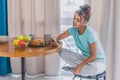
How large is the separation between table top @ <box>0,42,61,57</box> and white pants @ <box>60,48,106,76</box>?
174 mm

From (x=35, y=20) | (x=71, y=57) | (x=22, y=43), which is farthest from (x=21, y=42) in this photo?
(x=35, y=20)

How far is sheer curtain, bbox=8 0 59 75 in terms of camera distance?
347cm

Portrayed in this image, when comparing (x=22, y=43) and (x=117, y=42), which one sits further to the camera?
(x=117, y=42)

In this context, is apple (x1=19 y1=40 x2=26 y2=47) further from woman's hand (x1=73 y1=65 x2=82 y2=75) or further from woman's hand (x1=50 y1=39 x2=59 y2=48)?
woman's hand (x1=73 y1=65 x2=82 y2=75)

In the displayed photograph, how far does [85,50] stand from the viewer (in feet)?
8.59

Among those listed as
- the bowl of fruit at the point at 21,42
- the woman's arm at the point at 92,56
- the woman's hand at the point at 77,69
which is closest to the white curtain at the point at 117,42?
the woman's arm at the point at 92,56

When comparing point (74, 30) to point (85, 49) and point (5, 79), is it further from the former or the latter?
point (5, 79)

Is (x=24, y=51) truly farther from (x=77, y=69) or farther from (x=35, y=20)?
(x=35, y=20)

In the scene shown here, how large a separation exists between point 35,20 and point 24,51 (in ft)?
4.13

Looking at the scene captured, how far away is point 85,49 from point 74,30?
0.26 metres

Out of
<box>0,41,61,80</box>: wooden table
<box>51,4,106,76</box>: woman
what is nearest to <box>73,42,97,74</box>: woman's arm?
<box>51,4,106,76</box>: woman

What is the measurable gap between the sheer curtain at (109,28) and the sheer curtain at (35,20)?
559 millimetres

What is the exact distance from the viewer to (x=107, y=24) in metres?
3.26

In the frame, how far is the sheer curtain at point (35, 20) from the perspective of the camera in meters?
3.47
